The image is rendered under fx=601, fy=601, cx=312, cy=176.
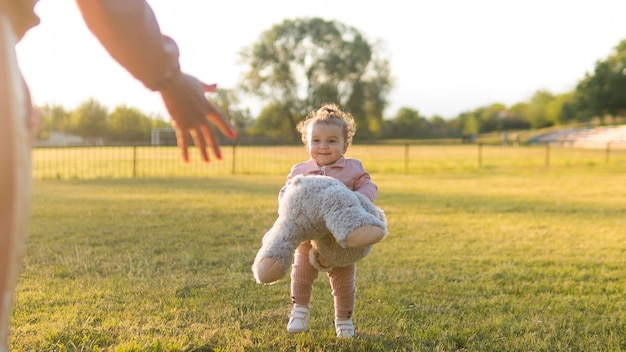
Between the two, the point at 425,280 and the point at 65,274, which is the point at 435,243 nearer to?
the point at 425,280

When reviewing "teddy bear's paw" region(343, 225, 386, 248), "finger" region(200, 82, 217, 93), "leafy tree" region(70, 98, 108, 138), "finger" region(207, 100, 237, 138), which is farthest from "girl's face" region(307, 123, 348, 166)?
"leafy tree" region(70, 98, 108, 138)

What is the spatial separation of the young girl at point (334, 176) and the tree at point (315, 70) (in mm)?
50607

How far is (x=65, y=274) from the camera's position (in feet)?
14.9

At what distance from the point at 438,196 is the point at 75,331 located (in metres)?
8.83

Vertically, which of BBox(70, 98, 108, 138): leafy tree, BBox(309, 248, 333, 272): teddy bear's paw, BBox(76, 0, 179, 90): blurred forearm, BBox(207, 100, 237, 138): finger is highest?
BBox(70, 98, 108, 138): leafy tree

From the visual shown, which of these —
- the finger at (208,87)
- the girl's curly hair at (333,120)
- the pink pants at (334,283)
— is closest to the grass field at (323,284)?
A: the pink pants at (334,283)

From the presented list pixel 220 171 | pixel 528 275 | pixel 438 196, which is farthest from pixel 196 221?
pixel 220 171

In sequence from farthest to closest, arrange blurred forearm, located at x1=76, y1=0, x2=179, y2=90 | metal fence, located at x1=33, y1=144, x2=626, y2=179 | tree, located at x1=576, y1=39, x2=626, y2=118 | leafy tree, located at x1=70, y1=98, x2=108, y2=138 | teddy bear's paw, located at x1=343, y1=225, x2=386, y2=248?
tree, located at x1=576, y1=39, x2=626, y2=118 < leafy tree, located at x1=70, y1=98, x2=108, y2=138 < metal fence, located at x1=33, y1=144, x2=626, y2=179 < teddy bear's paw, located at x1=343, y1=225, x2=386, y2=248 < blurred forearm, located at x1=76, y1=0, x2=179, y2=90

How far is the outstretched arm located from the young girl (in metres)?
1.70

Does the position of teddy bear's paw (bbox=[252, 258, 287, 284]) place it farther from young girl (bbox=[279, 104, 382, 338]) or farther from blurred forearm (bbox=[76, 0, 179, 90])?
blurred forearm (bbox=[76, 0, 179, 90])

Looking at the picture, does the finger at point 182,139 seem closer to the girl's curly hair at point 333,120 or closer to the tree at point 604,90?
the girl's curly hair at point 333,120

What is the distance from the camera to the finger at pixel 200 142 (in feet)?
4.58

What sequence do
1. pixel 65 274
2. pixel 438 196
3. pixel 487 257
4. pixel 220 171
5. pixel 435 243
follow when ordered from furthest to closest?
pixel 220 171 → pixel 438 196 → pixel 435 243 → pixel 487 257 → pixel 65 274

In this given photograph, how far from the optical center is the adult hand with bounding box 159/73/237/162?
1.42 meters
